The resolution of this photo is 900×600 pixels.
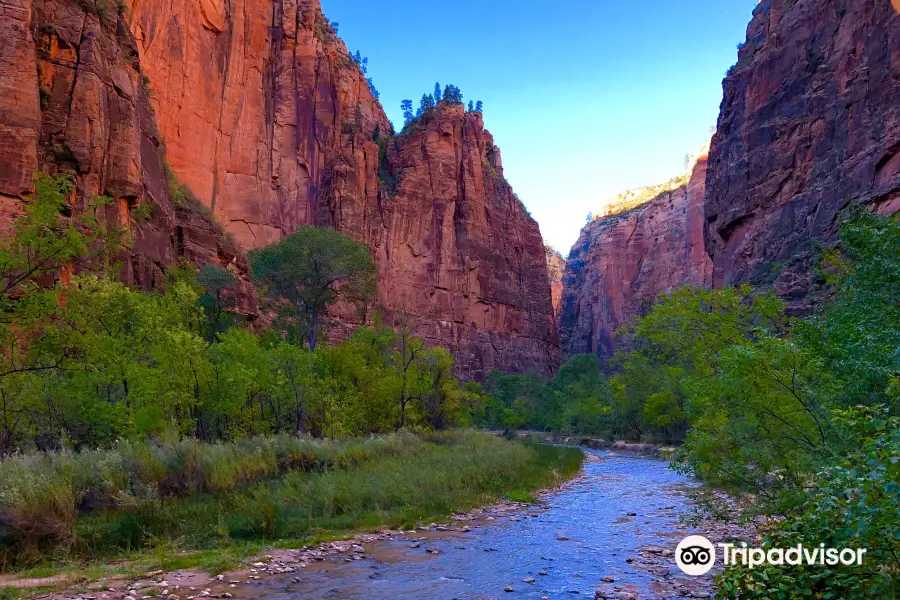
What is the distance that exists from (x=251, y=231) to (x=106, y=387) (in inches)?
1886

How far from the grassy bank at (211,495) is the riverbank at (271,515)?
34mm

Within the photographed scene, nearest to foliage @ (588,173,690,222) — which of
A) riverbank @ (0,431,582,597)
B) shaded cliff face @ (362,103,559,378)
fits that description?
shaded cliff face @ (362,103,559,378)

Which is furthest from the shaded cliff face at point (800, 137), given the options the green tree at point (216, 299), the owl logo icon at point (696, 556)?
the green tree at point (216, 299)

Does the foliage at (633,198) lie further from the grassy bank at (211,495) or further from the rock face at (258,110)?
the grassy bank at (211,495)

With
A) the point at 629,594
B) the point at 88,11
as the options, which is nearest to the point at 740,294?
the point at 629,594

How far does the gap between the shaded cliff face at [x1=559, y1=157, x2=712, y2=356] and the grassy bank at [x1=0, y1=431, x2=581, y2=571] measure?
283 feet

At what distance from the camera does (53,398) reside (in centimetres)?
1659

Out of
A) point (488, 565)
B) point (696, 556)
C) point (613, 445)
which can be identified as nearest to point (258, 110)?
point (613, 445)

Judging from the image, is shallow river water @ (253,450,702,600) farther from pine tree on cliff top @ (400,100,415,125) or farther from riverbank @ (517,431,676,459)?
pine tree on cliff top @ (400,100,415,125)

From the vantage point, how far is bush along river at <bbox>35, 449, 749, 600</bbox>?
859 cm

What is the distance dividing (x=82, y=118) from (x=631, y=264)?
360 feet

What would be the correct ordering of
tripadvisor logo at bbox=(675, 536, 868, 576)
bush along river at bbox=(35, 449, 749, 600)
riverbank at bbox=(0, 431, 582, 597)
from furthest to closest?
1. riverbank at bbox=(0, 431, 582, 597)
2. bush along river at bbox=(35, 449, 749, 600)
3. tripadvisor logo at bbox=(675, 536, 868, 576)

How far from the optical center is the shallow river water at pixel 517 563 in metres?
8.78

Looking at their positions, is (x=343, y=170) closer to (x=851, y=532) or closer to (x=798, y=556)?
(x=798, y=556)
